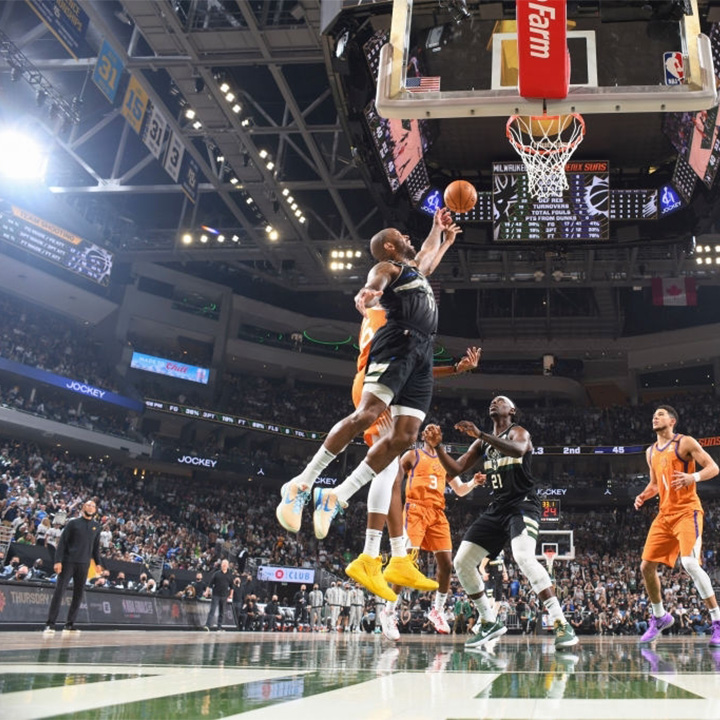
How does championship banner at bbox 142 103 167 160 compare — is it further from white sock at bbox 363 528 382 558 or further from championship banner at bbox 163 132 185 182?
white sock at bbox 363 528 382 558

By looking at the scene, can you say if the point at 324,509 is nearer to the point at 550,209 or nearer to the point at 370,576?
the point at 370,576

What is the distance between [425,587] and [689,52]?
16.5 feet

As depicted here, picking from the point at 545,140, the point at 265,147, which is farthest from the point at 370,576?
the point at 265,147

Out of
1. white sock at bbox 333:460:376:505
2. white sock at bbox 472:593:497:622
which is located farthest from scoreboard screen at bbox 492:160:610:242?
white sock at bbox 333:460:376:505

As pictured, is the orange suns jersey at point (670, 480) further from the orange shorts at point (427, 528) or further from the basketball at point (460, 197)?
the basketball at point (460, 197)

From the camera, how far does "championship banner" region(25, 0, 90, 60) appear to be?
43.6ft

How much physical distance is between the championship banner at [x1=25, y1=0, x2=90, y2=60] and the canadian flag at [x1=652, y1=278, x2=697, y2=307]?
59.8 feet

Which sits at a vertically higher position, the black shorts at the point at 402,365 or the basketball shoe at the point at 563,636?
the black shorts at the point at 402,365

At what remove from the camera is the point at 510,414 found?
6.17 meters

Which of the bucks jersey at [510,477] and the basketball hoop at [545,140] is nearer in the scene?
the bucks jersey at [510,477]

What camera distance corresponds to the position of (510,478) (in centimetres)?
599

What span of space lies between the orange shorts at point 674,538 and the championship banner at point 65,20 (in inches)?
516

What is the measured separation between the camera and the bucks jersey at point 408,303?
432cm

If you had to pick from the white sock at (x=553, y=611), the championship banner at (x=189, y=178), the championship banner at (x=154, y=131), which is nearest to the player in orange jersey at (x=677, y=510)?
the white sock at (x=553, y=611)
